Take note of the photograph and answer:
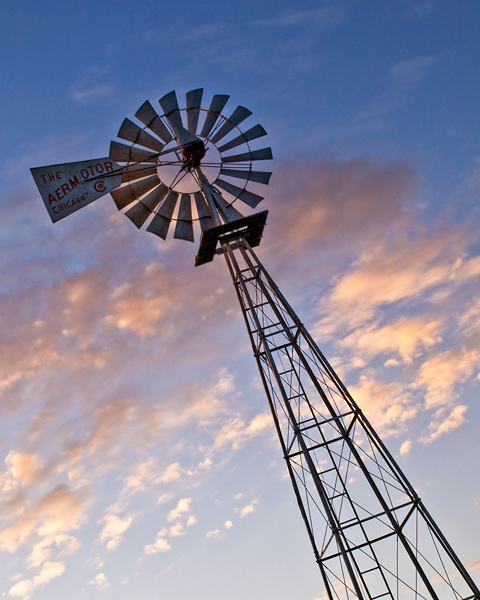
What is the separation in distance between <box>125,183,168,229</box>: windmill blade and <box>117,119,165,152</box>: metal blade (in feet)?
4.45

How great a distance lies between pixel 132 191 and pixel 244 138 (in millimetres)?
3976

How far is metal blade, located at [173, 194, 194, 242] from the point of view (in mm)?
16578

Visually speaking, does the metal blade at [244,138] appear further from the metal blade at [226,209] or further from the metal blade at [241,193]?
the metal blade at [226,209]

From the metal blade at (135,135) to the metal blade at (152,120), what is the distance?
245mm

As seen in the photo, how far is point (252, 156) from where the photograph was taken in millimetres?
17203

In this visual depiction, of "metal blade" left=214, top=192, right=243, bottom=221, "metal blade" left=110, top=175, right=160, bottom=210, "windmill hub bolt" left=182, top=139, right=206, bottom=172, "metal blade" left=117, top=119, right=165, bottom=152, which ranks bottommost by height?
"metal blade" left=214, top=192, right=243, bottom=221

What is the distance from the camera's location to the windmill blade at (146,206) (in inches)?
625

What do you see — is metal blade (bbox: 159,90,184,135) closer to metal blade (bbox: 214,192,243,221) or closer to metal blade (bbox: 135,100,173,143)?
metal blade (bbox: 135,100,173,143)

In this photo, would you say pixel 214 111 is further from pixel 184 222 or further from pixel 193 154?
pixel 184 222

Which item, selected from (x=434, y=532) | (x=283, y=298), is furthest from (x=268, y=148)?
(x=434, y=532)

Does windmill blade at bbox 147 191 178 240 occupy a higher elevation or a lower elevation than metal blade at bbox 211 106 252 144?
lower

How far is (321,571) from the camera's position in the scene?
12.7 meters

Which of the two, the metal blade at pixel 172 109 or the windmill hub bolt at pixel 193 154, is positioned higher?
the metal blade at pixel 172 109

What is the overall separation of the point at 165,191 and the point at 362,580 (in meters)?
12.1
